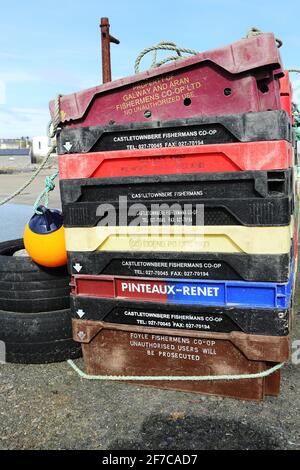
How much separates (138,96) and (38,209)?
123cm

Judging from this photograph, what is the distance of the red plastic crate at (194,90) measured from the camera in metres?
2.54

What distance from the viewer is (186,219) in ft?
9.30

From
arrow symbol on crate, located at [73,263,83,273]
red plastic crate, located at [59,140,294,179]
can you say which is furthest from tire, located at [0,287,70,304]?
red plastic crate, located at [59,140,294,179]

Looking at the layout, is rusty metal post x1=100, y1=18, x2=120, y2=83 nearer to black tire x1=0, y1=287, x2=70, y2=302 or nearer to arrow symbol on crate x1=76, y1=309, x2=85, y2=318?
black tire x1=0, y1=287, x2=70, y2=302

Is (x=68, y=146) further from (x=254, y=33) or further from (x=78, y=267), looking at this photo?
(x=254, y=33)

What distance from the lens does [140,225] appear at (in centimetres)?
294

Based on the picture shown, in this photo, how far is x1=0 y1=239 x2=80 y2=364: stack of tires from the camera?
3.47 meters

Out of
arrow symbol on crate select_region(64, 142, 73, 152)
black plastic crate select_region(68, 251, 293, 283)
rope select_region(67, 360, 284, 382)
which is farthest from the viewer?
arrow symbol on crate select_region(64, 142, 73, 152)

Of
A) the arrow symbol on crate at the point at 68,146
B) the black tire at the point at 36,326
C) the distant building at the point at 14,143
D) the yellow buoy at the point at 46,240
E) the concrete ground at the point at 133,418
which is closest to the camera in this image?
the concrete ground at the point at 133,418

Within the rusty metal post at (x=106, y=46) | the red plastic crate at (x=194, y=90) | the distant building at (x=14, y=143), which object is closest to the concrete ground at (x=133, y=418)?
the red plastic crate at (x=194, y=90)

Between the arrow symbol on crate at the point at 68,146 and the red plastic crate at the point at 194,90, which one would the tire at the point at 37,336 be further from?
the red plastic crate at the point at 194,90

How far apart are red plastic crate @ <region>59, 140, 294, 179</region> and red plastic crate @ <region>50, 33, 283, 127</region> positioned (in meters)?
0.22

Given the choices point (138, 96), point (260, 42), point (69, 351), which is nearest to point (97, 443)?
point (69, 351)

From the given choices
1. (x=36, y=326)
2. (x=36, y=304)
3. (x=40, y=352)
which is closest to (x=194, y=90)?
(x=36, y=304)
